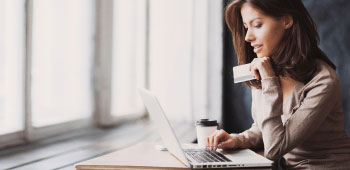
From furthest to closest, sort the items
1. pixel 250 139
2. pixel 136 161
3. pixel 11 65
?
pixel 11 65
pixel 250 139
pixel 136 161

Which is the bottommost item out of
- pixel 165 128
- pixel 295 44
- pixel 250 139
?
pixel 250 139

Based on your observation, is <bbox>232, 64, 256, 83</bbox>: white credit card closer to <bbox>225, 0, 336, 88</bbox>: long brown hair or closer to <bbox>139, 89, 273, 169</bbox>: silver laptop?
<bbox>225, 0, 336, 88</bbox>: long brown hair

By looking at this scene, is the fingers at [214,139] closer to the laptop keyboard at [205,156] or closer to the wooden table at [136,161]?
the laptop keyboard at [205,156]

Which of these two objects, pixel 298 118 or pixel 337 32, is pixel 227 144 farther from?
pixel 337 32

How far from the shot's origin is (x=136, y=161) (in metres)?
1.14

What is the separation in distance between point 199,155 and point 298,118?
0.33 m

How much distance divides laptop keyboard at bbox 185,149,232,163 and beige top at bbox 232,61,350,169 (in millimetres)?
169

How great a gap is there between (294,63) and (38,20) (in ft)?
4.19

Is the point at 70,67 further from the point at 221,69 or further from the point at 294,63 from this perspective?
the point at 294,63

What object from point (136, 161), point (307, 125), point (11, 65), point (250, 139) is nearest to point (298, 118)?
point (307, 125)

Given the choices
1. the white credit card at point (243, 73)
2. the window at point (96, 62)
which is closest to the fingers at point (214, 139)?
the white credit card at point (243, 73)

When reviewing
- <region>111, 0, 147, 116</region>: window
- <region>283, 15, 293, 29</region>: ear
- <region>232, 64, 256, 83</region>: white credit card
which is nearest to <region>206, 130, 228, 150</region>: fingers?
<region>232, 64, 256, 83</region>: white credit card

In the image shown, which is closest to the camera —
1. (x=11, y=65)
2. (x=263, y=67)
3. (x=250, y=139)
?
(x=263, y=67)

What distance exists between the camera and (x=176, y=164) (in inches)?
43.6
